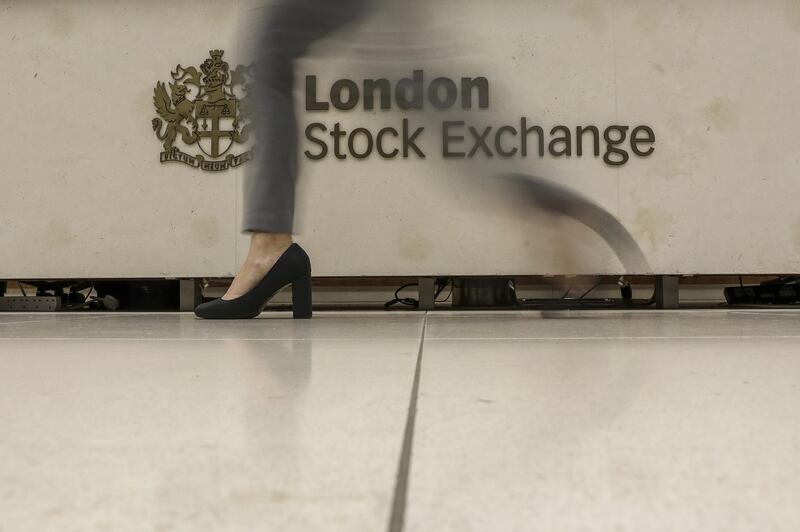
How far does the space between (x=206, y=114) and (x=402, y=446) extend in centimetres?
219

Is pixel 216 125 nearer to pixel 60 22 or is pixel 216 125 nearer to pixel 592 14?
pixel 60 22

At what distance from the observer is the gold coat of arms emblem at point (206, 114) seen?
2.26m

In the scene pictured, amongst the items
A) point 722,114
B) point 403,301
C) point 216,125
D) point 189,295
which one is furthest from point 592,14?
point 189,295

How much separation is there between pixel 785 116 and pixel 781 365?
2.00 metres

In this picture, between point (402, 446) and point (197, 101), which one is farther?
point (197, 101)

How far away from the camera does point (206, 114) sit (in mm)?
2279

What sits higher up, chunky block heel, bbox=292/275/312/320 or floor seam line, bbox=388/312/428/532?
chunky block heel, bbox=292/275/312/320

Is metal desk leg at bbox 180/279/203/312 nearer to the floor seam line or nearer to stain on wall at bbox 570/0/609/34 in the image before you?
stain on wall at bbox 570/0/609/34

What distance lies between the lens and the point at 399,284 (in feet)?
9.35

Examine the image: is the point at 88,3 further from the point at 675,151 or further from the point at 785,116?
the point at 785,116

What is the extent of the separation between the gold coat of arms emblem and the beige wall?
0.04 meters

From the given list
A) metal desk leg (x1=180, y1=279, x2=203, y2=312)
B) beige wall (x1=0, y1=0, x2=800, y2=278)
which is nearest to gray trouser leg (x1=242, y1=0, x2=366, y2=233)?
beige wall (x1=0, y1=0, x2=800, y2=278)

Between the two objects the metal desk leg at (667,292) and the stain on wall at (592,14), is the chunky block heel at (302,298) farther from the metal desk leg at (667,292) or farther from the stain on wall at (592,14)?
the stain on wall at (592,14)

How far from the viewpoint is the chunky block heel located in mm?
1497
